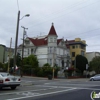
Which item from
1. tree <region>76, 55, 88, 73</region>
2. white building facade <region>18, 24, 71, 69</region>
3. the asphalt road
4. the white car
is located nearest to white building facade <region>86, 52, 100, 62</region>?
tree <region>76, 55, 88, 73</region>

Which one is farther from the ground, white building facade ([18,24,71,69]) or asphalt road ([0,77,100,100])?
white building facade ([18,24,71,69])

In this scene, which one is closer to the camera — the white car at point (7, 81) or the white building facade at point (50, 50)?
the white car at point (7, 81)

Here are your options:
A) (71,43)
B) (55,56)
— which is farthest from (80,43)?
(55,56)

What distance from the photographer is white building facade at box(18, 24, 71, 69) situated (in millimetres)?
59438

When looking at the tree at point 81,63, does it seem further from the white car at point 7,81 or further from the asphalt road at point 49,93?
the white car at point 7,81

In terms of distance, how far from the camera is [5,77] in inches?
646

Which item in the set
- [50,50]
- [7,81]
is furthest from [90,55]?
[7,81]

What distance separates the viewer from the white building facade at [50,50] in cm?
5944

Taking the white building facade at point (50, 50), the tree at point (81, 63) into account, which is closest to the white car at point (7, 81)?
the white building facade at point (50, 50)

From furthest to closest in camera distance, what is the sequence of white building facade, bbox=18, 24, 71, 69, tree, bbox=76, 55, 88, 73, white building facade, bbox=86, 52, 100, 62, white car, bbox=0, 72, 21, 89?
1. white building facade, bbox=86, 52, 100, 62
2. tree, bbox=76, 55, 88, 73
3. white building facade, bbox=18, 24, 71, 69
4. white car, bbox=0, 72, 21, 89

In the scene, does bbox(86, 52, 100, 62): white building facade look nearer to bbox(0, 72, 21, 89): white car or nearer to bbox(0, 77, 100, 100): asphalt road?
bbox(0, 77, 100, 100): asphalt road

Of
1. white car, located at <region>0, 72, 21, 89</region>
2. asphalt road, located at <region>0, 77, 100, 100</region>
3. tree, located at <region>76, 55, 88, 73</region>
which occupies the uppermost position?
tree, located at <region>76, 55, 88, 73</region>

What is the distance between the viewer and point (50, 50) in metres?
59.8

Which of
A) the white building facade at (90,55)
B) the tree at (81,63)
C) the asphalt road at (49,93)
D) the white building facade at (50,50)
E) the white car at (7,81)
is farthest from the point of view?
the white building facade at (90,55)
